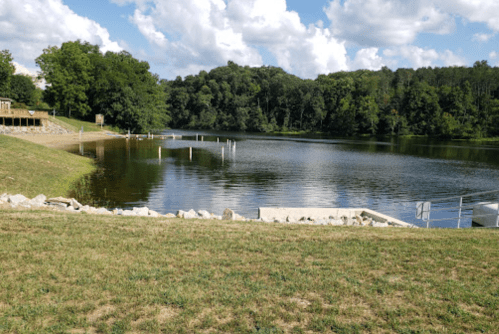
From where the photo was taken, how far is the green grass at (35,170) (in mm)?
20255

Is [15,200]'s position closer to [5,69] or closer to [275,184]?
[275,184]

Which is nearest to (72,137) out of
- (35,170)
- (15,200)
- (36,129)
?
(36,129)

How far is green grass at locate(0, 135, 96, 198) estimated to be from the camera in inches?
797

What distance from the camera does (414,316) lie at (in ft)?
19.4

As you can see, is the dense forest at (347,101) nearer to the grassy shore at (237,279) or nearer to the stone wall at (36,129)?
the stone wall at (36,129)

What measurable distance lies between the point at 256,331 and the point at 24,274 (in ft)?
14.6

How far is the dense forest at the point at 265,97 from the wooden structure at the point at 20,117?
16.3m

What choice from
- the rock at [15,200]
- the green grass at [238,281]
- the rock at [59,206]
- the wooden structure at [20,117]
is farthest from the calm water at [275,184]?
the wooden structure at [20,117]

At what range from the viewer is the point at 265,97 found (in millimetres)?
159375

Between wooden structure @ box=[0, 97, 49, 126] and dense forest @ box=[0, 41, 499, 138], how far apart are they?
16.3m

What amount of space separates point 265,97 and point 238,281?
15597 cm

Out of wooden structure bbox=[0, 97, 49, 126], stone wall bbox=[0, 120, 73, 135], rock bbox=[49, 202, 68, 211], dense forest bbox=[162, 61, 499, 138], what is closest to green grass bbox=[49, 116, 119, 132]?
stone wall bbox=[0, 120, 73, 135]

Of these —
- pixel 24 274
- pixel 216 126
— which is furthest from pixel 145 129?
pixel 24 274

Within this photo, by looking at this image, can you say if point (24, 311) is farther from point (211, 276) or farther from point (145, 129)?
point (145, 129)
